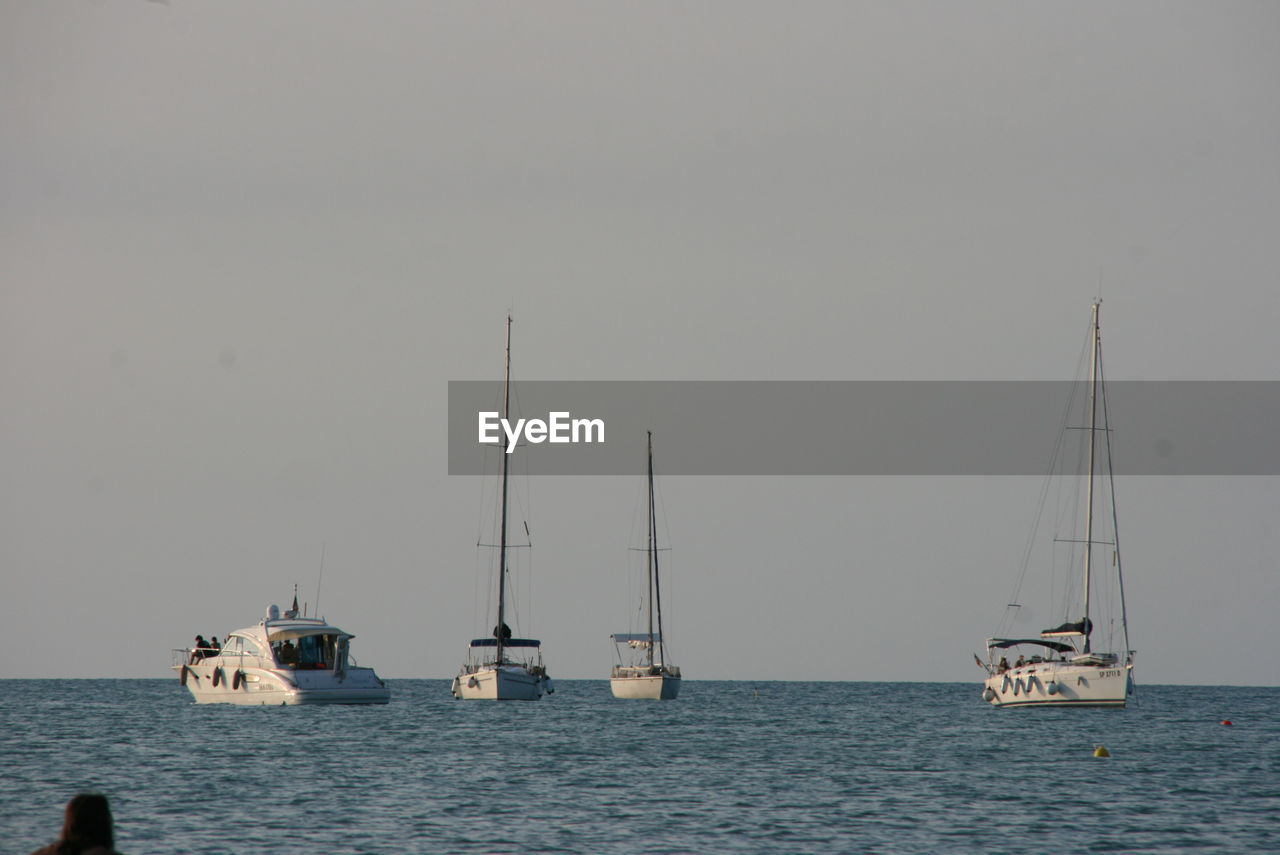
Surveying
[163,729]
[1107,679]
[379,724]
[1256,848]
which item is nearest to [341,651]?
[379,724]

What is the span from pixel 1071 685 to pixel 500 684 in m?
31.0

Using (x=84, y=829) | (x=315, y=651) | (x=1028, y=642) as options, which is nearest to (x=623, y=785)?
(x=84, y=829)

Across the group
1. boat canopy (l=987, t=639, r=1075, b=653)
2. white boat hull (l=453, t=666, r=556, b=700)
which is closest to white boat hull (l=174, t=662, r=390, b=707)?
white boat hull (l=453, t=666, r=556, b=700)

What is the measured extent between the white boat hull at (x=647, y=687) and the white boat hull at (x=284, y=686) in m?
27.2

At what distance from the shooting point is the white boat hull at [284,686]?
75.5 m

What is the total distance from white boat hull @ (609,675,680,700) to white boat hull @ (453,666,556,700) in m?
12.2

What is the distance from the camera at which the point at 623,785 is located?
147ft

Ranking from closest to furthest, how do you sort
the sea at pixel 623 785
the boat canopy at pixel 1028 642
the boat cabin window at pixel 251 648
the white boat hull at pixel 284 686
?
the sea at pixel 623 785
the white boat hull at pixel 284 686
the boat cabin window at pixel 251 648
the boat canopy at pixel 1028 642

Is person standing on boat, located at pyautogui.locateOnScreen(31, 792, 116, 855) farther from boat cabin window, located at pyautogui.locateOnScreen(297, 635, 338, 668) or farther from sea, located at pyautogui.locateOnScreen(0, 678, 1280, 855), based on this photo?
boat cabin window, located at pyautogui.locateOnScreen(297, 635, 338, 668)

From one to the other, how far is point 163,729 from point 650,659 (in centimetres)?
4338

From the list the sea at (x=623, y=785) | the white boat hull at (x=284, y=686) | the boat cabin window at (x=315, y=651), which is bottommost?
the sea at (x=623, y=785)

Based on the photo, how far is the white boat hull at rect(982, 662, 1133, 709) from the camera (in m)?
83.5

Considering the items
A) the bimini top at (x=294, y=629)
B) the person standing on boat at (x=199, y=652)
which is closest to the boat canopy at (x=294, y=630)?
the bimini top at (x=294, y=629)

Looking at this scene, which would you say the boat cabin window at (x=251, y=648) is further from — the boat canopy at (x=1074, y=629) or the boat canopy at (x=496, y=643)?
the boat canopy at (x=1074, y=629)
